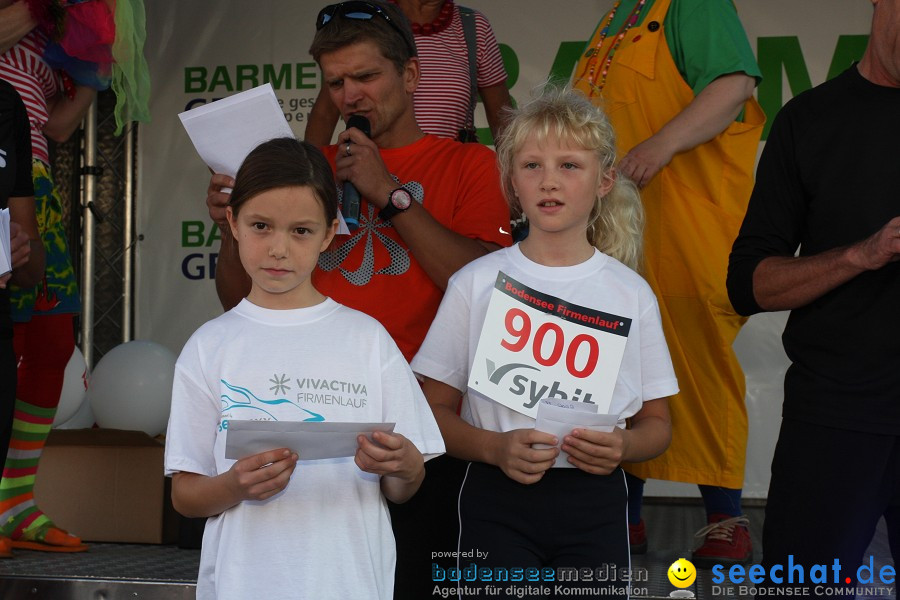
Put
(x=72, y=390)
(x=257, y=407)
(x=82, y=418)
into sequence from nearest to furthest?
(x=257, y=407) < (x=72, y=390) < (x=82, y=418)

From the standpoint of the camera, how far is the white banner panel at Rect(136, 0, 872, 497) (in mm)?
4758

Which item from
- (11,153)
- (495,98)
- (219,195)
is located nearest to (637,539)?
(495,98)

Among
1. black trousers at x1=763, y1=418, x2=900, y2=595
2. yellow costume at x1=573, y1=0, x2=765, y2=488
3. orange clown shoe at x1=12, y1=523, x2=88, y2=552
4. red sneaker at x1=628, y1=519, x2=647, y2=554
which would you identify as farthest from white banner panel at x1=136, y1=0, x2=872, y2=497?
black trousers at x1=763, y1=418, x2=900, y2=595

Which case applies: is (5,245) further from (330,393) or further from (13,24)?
(330,393)

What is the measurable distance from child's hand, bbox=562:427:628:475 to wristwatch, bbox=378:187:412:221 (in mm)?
683

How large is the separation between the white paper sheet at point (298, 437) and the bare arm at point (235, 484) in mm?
19

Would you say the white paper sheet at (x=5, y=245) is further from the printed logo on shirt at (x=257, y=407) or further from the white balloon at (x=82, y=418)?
the white balloon at (x=82, y=418)

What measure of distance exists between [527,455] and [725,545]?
1.22 metres

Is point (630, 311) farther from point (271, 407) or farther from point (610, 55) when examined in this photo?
point (610, 55)

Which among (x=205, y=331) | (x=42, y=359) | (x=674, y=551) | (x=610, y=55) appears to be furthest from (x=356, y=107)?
(x=674, y=551)

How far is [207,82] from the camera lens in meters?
5.03

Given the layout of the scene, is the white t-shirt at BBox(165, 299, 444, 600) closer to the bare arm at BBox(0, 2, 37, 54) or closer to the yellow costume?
the yellow costume

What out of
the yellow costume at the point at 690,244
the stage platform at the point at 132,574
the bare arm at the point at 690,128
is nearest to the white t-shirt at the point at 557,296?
the stage platform at the point at 132,574

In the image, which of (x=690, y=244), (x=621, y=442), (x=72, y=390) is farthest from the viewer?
(x=72, y=390)
